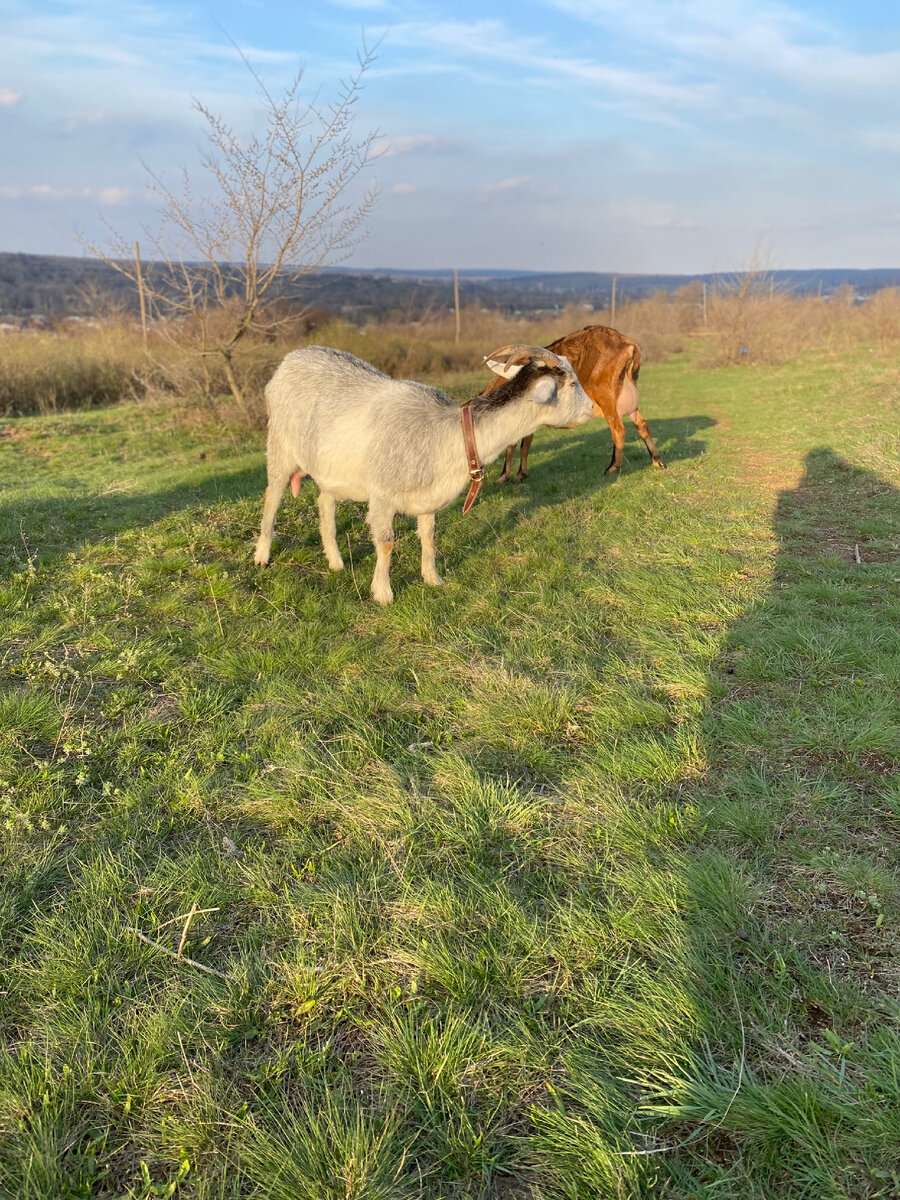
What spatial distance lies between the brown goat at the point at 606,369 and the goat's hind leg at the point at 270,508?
12.6 feet

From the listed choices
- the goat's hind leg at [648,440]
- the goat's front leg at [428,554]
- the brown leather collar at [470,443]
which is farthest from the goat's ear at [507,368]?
the goat's hind leg at [648,440]

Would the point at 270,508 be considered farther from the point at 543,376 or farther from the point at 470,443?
the point at 543,376

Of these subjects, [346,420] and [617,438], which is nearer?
[346,420]

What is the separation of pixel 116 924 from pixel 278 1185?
3.66 feet

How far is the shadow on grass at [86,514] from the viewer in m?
6.20

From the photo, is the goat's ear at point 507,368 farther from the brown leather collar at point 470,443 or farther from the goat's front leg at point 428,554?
the goat's front leg at point 428,554

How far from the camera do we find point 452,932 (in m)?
2.36

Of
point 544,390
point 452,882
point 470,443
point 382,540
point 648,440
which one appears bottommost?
point 452,882

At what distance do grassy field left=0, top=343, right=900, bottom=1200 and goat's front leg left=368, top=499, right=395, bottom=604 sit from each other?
0.15 m

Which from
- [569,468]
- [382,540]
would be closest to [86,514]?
[382,540]

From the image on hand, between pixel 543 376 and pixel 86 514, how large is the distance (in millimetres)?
5318

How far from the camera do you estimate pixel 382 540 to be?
17.2 feet

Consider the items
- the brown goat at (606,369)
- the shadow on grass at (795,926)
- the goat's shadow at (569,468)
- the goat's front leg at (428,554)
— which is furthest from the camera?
the brown goat at (606,369)

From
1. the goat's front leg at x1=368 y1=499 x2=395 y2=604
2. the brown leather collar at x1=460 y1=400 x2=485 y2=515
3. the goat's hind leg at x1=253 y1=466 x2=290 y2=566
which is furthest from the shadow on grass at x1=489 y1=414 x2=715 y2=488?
the goat's front leg at x1=368 y1=499 x2=395 y2=604
